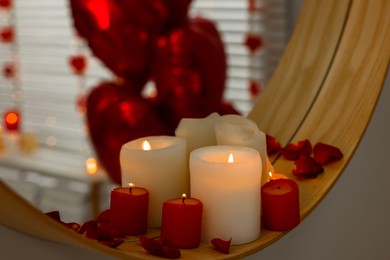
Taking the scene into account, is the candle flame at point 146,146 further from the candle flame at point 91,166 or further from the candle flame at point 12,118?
the candle flame at point 12,118

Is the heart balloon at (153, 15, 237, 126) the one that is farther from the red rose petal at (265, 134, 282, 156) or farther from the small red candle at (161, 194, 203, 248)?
the small red candle at (161, 194, 203, 248)

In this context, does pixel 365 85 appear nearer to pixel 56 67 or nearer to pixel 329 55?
pixel 329 55

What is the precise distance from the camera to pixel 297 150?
2.35 ft

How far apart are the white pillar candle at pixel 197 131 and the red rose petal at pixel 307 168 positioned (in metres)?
0.11

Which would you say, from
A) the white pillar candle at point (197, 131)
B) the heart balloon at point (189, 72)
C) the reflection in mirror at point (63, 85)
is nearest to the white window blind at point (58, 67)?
the reflection in mirror at point (63, 85)

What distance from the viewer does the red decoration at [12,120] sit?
2395mm

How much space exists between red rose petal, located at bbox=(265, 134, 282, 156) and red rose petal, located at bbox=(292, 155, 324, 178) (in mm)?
46

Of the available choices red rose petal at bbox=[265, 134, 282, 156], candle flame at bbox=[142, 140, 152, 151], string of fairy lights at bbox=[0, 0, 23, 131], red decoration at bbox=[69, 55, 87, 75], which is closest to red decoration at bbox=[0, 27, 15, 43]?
string of fairy lights at bbox=[0, 0, 23, 131]

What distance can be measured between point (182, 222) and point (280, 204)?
10cm

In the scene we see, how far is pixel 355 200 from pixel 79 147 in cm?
180

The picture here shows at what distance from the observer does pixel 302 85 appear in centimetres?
80

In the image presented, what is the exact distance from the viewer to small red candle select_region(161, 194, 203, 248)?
52 centimetres

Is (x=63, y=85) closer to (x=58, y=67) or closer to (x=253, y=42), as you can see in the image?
(x=58, y=67)

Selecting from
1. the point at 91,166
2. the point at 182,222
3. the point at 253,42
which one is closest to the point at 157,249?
the point at 182,222
